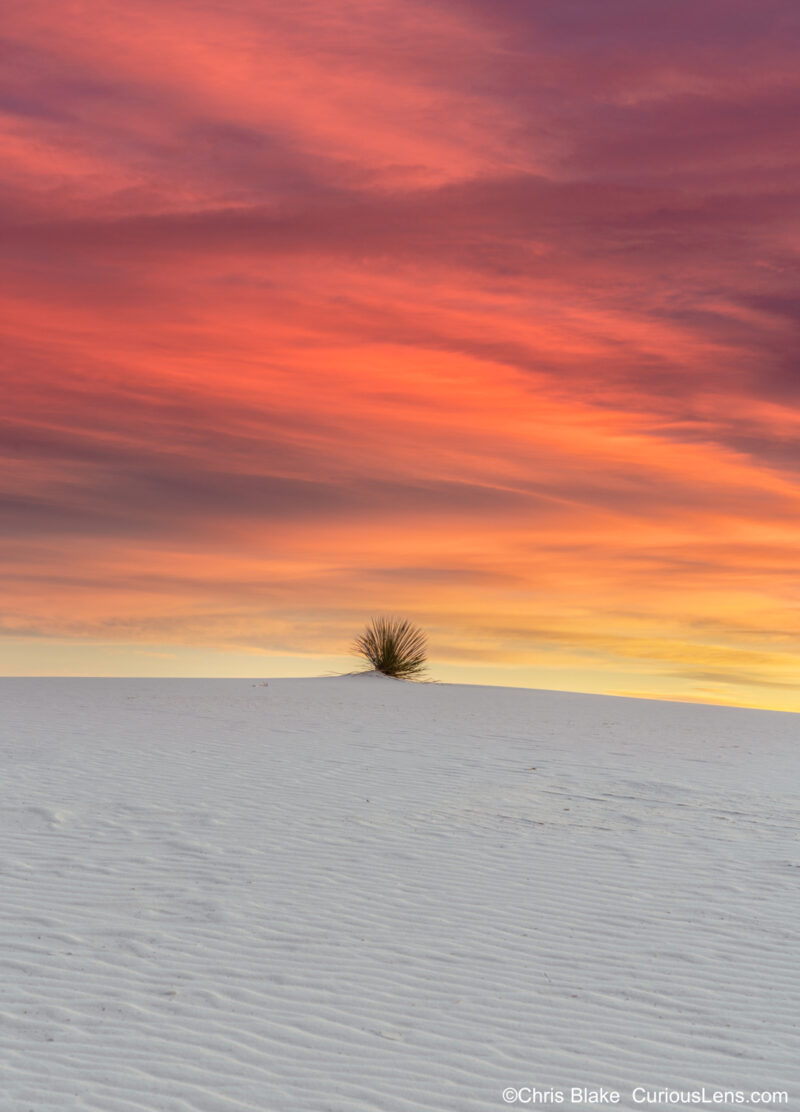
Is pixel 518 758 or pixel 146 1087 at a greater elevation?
pixel 518 758

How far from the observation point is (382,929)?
6668 millimetres

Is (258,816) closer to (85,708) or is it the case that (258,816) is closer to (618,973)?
(618,973)

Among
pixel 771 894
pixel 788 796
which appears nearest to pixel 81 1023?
pixel 771 894

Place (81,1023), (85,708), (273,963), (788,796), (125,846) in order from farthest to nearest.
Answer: (85,708) < (788,796) < (125,846) < (273,963) < (81,1023)

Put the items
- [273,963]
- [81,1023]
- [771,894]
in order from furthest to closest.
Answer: [771,894] < [273,963] < [81,1023]

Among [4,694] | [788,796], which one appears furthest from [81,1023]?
[4,694]

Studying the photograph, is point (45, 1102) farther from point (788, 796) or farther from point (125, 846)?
point (788, 796)

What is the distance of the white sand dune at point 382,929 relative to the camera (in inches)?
191

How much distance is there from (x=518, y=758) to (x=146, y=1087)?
9709 mm

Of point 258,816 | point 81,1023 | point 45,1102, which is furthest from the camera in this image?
point 258,816

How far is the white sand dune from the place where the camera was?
4.84 m

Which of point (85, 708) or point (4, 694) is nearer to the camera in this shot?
point (85, 708)

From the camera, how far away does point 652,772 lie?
13328 millimetres

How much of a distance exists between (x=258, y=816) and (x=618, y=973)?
14.5ft
